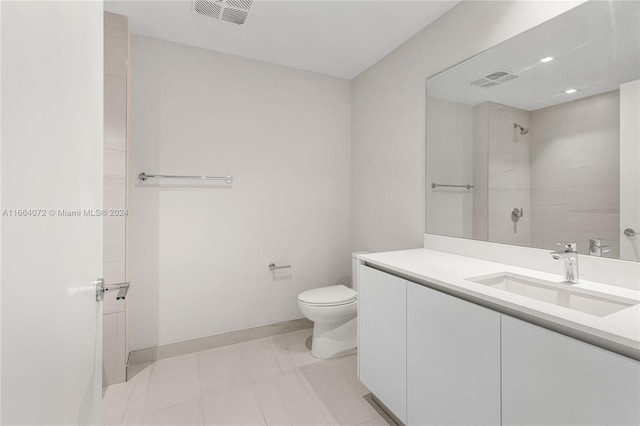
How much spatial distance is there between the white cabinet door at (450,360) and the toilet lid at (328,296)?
2.69ft

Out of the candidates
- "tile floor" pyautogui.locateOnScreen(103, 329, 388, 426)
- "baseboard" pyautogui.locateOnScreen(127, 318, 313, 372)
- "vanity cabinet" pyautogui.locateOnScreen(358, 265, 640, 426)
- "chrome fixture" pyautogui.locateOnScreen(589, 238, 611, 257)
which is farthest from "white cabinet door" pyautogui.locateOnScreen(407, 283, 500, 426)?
"baseboard" pyautogui.locateOnScreen(127, 318, 313, 372)

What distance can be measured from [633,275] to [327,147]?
7.16 ft

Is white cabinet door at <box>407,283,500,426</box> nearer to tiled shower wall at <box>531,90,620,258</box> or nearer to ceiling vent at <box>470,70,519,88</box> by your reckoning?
tiled shower wall at <box>531,90,620,258</box>

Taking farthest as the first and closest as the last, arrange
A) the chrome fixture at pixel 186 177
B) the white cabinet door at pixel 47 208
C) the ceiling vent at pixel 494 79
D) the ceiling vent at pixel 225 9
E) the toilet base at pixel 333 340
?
the toilet base at pixel 333 340 < the chrome fixture at pixel 186 177 < the ceiling vent at pixel 225 9 < the ceiling vent at pixel 494 79 < the white cabinet door at pixel 47 208

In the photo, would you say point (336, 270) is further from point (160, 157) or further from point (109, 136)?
point (109, 136)

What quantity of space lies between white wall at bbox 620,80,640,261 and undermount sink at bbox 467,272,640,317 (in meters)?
0.22

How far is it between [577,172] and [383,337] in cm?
116

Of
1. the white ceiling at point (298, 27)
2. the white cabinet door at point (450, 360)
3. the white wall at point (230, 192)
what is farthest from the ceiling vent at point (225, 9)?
the white cabinet door at point (450, 360)

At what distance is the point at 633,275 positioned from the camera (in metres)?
1.11

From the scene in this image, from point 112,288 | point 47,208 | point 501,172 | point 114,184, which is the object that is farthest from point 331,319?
point 47,208

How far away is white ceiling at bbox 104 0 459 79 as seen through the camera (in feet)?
5.90

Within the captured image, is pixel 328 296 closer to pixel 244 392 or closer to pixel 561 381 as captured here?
pixel 244 392

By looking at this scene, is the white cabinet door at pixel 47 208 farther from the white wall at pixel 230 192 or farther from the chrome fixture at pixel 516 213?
the chrome fixture at pixel 516 213

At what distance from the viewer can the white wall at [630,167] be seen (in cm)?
110
